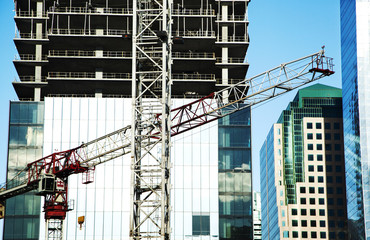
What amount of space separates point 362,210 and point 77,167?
421 feet

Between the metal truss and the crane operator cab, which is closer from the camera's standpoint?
the metal truss

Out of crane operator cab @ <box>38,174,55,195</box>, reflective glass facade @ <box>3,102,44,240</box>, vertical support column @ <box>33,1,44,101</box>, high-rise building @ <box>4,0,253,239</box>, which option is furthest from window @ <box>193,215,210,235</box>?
vertical support column @ <box>33,1,44,101</box>

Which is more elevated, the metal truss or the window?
the metal truss

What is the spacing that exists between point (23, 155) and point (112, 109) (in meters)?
16.6

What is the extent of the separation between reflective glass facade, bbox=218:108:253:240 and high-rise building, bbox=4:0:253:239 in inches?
6.4

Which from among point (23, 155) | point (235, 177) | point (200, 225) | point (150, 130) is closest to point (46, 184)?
point (150, 130)

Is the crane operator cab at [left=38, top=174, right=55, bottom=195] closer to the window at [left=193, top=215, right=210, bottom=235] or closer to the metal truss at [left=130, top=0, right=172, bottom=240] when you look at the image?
the metal truss at [left=130, top=0, right=172, bottom=240]

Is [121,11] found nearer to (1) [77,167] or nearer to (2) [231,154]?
(2) [231,154]

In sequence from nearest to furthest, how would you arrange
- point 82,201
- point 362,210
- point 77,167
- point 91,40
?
point 77,167 < point 82,201 < point 91,40 < point 362,210

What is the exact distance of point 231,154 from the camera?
116 meters

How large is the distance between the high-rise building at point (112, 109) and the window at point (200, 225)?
0.52 ft

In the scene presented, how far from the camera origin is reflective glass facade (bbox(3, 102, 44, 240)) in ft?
373

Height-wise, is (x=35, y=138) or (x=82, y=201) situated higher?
(x=35, y=138)

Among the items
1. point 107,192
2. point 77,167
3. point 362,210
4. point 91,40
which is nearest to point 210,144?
point 107,192
